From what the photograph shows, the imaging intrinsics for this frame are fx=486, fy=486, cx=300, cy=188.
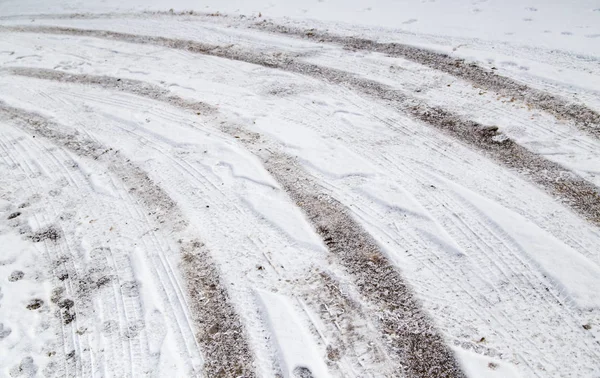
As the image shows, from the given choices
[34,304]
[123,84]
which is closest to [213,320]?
[34,304]

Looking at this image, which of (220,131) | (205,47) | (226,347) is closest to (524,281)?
(226,347)

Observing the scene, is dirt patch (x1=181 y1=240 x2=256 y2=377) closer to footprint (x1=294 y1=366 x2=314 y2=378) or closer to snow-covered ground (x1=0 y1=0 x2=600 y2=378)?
snow-covered ground (x1=0 y1=0 x2=600 y2=378)

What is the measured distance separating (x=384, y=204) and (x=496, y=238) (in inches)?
35.6

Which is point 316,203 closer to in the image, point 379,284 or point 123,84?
point 379,284

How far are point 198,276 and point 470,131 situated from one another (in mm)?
2981

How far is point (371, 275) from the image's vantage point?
3.45m

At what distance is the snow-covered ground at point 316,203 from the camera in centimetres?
305

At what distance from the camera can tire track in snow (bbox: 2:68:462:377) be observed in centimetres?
291

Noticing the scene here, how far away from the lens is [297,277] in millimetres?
3482

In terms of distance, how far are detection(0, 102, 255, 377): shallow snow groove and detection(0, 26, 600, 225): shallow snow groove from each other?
252cm

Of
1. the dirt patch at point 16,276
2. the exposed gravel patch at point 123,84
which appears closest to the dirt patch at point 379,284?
the exposed gravel patch at point 123,84

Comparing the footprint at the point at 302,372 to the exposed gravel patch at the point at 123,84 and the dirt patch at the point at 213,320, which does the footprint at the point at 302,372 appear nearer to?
the dirt patch at the point at 213,320

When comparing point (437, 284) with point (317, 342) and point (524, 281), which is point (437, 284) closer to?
point (524, 281)

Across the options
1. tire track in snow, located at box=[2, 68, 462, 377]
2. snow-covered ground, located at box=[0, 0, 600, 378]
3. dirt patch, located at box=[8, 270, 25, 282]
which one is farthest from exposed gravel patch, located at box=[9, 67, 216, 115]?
dirt patch, located at box=[8, 270, 25, 282]
